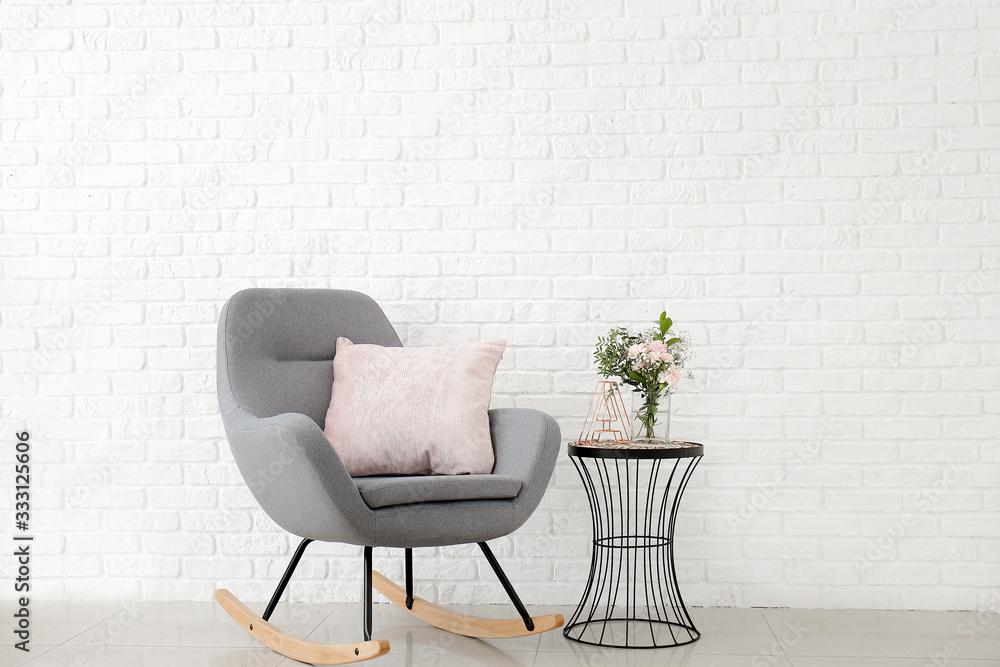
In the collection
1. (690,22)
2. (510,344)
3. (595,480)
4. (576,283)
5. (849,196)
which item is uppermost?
(690,22)

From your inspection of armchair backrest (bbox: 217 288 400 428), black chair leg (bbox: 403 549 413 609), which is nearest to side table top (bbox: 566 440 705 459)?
black chair leg (bbox: 403 549 413 609)

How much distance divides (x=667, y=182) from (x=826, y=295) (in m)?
0.59

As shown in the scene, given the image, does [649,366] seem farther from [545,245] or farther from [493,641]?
[493,641]

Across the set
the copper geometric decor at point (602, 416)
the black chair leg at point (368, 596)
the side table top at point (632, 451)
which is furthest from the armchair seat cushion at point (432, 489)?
the copper geometric decor at point (602, 416)

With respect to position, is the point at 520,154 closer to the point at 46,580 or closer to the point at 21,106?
the point at 21,106

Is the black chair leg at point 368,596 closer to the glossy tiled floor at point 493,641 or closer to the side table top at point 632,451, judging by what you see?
the glossy tiled floor at point 493,641

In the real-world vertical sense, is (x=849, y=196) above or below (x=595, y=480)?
above

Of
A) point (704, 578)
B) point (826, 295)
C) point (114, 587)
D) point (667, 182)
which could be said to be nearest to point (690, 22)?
point (667, 182)

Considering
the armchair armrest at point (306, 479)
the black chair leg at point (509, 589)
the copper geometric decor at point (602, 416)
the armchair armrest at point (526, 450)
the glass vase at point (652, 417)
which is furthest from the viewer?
the copper geometric decor at point (602, 416)

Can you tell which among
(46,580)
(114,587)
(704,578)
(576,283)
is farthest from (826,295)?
(46,580)

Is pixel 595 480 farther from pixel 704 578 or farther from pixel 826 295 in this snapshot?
pixel 826 295

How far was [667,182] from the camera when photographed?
8.76ft

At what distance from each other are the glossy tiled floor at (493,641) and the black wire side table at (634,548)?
78 mm

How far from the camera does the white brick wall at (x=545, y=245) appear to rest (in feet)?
8.57
